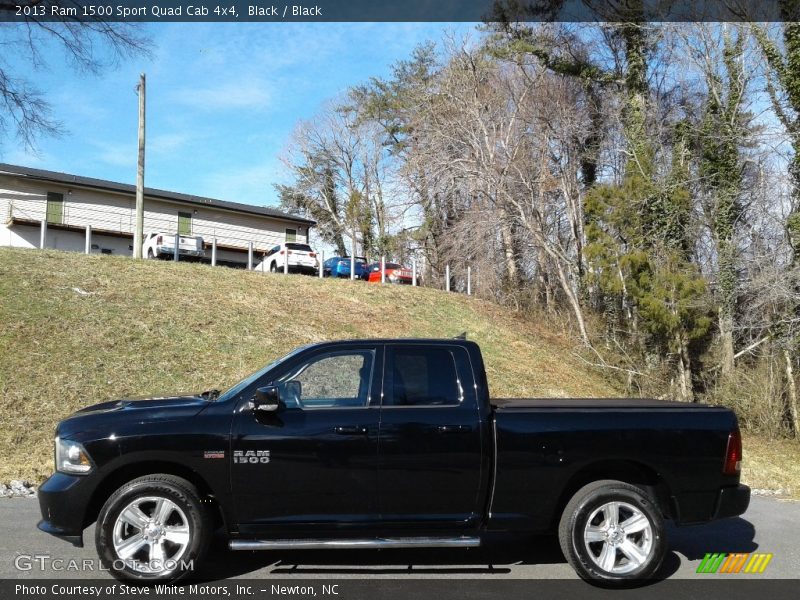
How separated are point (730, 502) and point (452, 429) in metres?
2.28

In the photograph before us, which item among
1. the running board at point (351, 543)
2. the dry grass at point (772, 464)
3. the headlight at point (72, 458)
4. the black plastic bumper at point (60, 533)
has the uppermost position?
the headlight at point (72, 458)

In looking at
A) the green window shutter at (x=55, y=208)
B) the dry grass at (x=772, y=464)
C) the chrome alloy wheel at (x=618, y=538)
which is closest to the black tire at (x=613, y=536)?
the chrome alloy wheel at (x=618, y=538)

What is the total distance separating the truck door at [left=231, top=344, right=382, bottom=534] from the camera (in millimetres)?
5277

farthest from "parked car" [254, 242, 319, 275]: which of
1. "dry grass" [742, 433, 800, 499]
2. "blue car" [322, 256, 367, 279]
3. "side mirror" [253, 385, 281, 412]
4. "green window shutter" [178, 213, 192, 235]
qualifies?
"side mirror" [253, 385, 281, 412]

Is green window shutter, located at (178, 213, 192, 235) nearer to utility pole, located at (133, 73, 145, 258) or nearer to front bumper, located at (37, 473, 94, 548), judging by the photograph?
utility pole, located at (133, 73, 145, 258)

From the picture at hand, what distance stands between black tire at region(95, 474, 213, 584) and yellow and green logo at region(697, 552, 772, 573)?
160 inches

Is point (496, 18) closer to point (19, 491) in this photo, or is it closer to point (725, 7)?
point (725, 7)

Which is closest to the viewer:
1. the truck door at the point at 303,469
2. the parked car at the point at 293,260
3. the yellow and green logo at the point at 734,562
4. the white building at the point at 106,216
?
the truck door at the point at 303,469

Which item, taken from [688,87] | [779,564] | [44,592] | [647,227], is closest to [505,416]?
[779,564]

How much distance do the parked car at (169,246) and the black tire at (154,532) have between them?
2499 centimetres

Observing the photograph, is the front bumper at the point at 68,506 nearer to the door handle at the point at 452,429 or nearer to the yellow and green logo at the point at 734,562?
the door handle at the point at 452,429

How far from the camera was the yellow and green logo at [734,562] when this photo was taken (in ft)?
19.3

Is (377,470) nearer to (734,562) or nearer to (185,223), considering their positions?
(734,562)

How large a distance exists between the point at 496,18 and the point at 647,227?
11.2 m
